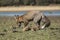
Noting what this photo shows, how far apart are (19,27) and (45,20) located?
1872mm

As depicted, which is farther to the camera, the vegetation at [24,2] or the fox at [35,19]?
the vegetation at [24,2]

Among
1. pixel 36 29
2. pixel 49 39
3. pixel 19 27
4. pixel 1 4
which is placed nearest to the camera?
pixel 49 39

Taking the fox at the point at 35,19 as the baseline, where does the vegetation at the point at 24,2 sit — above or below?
below

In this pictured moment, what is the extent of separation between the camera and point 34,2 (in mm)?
45781

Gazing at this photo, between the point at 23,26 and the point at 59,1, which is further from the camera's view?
the point at 59,1

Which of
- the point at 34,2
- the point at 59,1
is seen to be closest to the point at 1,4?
the point at 34,2

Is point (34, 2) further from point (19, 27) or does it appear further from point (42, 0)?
point (19, 27)

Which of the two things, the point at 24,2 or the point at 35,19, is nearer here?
the point at 35,19

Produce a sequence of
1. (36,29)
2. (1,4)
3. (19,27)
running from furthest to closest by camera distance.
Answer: (1,4) → (19,27) → (36,29)

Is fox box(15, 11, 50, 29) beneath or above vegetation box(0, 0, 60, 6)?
above

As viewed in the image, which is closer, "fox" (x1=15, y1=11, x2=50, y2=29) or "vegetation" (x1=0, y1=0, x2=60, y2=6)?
"fox" (x1=15, y1=11, x2=50, y2=29)

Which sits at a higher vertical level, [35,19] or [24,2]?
[35,19]

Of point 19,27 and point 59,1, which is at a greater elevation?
point 19,27

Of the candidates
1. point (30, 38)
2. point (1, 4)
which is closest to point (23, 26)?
point (30, 38)
